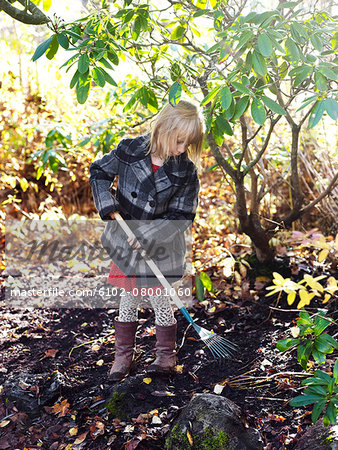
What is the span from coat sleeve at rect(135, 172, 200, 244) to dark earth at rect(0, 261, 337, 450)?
0.74 meters

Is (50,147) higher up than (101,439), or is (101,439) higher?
(50,147)

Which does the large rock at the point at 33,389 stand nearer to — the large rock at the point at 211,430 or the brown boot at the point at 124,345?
the brown boot at the point at 124,345

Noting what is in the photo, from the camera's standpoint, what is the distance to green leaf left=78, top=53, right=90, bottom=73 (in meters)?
1.74

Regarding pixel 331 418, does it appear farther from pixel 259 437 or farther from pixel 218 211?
pixel 218 211

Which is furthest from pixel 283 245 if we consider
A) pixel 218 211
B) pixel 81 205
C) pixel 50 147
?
pixel 81 205

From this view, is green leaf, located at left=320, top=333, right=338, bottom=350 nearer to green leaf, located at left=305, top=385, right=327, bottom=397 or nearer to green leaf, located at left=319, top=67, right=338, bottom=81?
green leaf, located at left=305, top=385, right=327, bottom=397

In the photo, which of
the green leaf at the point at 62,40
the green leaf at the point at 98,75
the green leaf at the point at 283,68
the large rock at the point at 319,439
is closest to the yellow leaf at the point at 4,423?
the large rock at the point at 319,439

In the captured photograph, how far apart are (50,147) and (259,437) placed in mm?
2463

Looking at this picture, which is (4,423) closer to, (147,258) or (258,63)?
(147,258)

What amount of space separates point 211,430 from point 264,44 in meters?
1.49

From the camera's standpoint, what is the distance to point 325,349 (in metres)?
1.55

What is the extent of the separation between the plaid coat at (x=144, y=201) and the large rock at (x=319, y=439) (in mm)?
980

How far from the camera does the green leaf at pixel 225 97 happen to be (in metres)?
1.67

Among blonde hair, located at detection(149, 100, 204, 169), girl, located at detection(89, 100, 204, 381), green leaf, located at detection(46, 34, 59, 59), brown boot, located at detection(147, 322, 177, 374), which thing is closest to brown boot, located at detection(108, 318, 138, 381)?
girl, located at detection(89, 100, 204, 381)
